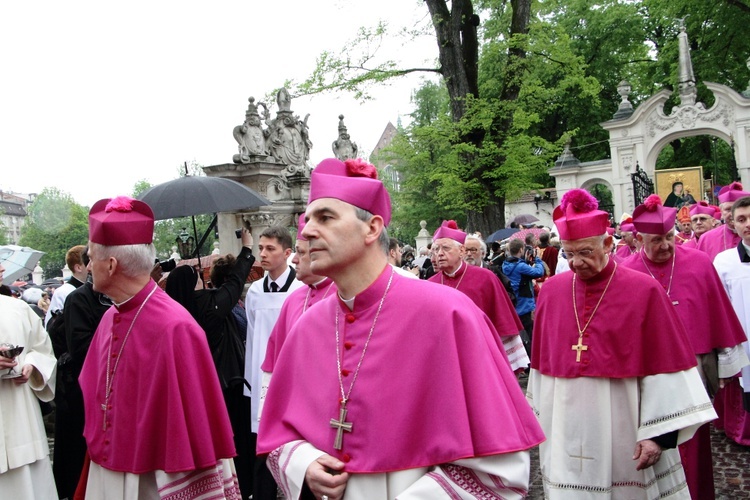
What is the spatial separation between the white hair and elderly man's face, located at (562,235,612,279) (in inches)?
93.0

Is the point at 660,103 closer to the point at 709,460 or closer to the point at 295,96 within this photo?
the point at 295,96

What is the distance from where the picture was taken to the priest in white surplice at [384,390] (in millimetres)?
2482

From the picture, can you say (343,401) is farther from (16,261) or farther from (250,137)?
(250,137)

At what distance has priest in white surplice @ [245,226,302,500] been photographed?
5.77 m

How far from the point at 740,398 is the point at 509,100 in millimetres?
11186

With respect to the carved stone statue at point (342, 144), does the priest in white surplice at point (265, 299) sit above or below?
below

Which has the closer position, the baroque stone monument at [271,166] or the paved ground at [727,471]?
the paved ground at [727,471]

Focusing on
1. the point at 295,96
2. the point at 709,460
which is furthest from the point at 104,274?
the point at 295,96

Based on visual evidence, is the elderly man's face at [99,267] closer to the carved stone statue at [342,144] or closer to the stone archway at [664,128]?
the carved stone statue at [342,144]

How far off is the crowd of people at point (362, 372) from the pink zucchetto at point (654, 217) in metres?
0.02

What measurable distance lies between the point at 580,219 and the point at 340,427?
7.38 ft

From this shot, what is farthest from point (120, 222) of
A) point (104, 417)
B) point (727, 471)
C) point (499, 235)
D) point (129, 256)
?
point (499, 235)

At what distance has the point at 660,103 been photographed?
2967 centimetres

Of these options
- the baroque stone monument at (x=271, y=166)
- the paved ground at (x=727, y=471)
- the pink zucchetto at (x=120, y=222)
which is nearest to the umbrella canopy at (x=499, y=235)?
the baroque stone monument at (x=271, y=166)
